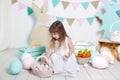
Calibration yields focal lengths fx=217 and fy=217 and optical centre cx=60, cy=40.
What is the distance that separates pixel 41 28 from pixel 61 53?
81 centimetres

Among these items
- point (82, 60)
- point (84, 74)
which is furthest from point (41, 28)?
point (84, 74)

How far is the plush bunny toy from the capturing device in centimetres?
269

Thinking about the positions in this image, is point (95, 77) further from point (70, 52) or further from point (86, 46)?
point (86, 46)

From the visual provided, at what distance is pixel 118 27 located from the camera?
9.00ft

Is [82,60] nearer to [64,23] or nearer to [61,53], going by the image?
[61,53]

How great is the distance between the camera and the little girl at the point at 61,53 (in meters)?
1.90

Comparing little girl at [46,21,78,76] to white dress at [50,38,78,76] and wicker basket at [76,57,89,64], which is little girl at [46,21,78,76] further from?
wicker basket at [76,57,89,64]

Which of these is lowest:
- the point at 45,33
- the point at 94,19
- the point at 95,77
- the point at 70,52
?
the point at 95,77

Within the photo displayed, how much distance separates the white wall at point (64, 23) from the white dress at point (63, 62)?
88cm

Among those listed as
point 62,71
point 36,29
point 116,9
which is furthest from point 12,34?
point 116,9

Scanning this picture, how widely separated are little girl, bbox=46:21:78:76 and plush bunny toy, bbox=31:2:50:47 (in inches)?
26.4

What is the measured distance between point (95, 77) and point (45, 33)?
1052 millimetres

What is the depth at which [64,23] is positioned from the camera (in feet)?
9.24

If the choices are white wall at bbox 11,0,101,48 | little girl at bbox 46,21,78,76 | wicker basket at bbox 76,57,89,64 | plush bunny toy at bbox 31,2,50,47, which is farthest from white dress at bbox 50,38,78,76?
white wall at bbox 11,0,101,48
